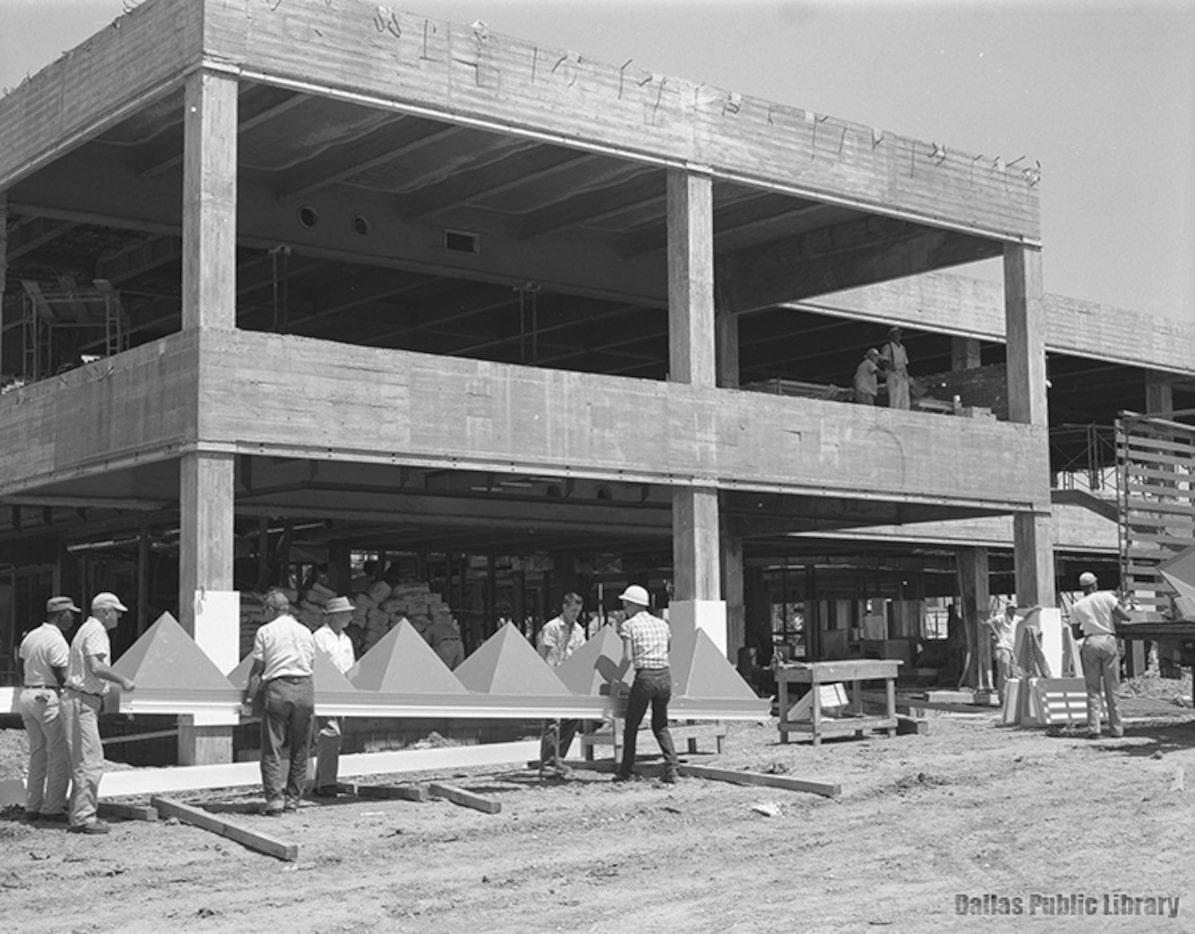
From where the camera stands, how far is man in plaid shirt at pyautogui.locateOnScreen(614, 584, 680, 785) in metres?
16.3

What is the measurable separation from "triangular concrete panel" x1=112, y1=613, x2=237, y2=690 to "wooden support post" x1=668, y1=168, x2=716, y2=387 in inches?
409

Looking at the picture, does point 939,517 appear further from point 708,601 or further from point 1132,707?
point 708,601

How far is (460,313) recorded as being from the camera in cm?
3225

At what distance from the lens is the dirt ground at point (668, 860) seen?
10.5 metres

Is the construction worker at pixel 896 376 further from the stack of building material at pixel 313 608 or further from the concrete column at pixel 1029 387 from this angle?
the stack of building material at pixel 313 608

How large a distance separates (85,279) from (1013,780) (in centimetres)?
1897

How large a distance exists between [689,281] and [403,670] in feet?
31.6

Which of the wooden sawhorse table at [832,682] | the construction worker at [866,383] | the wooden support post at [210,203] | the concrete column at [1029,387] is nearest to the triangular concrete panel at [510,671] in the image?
the wooden sawhorse table at [832,682]

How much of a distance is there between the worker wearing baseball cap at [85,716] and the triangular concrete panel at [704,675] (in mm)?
5939

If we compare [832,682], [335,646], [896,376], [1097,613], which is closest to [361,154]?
[896,376]

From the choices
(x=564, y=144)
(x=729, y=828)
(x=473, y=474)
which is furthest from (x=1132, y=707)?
(x=729, y=828)

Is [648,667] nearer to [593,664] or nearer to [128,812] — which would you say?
[593,664]

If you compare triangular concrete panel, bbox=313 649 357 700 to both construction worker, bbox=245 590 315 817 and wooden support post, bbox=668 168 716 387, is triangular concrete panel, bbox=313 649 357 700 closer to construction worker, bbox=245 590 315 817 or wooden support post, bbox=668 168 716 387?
construction worker, bbox=245 590 315 817

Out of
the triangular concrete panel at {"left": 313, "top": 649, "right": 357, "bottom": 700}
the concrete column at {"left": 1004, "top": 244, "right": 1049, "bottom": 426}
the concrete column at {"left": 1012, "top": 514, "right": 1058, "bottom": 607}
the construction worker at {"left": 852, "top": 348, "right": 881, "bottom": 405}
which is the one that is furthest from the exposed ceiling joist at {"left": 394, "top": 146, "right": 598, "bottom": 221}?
the triangular concrete panel at {"left": 313, "top": 649, "right": 357, "bottom": 700}
